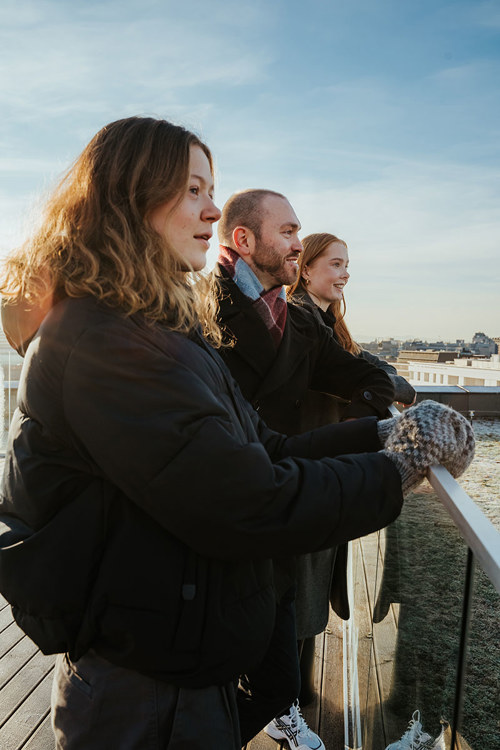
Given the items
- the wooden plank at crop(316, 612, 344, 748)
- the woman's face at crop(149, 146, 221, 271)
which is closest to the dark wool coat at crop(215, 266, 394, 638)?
the wooden plank at crop(316, 612, 344, 748)

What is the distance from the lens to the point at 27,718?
2.46 metres

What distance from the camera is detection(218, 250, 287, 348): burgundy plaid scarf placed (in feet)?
7.80

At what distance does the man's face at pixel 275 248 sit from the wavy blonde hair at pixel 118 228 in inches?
47.8

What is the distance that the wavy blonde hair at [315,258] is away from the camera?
3.27 meters

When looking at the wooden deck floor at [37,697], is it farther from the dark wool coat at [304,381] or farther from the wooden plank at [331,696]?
the dark wool coat at [304,381]

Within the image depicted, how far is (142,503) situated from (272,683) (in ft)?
3.41

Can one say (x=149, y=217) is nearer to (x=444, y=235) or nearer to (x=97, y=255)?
(x=97, y=255)

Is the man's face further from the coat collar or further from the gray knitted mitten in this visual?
the gray knitted mitten

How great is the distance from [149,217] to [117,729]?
1009 mm

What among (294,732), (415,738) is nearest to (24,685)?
(294,732)

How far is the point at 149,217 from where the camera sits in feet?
4.23

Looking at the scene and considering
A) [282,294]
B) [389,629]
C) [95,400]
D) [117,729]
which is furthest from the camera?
[282,294]

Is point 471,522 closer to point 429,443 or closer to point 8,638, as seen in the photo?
point 429,443

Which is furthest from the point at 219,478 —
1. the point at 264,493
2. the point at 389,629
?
the point at 389,629
